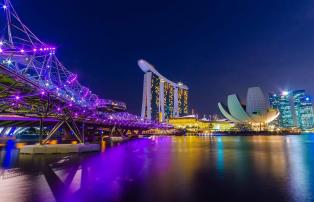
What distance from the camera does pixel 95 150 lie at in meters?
36.4

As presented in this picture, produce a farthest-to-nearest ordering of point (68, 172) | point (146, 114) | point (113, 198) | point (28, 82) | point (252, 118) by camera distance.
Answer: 1. point (146, 114)
2. point (252, 118)
3. point (28, 82)
4. point (68, 172)
5. point (113, 198)

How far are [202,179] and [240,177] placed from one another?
2698 millimetres

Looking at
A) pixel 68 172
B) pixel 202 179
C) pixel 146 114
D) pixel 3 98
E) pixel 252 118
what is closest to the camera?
pixel 202 179

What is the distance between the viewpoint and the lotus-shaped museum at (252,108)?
530 feet

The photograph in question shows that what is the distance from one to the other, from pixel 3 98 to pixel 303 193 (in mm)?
23125

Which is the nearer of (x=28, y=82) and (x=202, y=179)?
(x=202, y=179)

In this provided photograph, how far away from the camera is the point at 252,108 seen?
165m

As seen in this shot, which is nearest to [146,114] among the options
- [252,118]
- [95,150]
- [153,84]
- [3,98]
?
[153,84]

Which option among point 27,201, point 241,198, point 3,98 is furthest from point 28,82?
point 241,198

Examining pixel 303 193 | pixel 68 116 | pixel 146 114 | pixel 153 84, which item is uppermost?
pixel 153 84

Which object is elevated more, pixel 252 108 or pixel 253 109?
pixel 252 108

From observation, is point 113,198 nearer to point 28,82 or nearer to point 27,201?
point 27,201

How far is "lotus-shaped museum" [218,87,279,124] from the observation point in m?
162

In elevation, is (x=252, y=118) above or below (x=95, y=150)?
above
